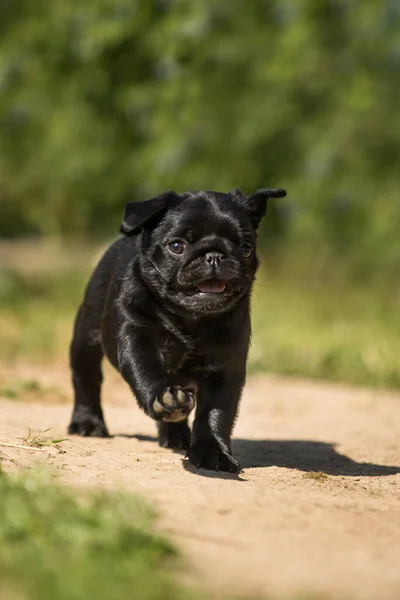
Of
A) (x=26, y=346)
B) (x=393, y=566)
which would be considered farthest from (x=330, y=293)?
(x=393, y=566)

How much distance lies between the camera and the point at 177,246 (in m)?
5.47

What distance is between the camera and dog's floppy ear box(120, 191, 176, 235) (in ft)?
18.2

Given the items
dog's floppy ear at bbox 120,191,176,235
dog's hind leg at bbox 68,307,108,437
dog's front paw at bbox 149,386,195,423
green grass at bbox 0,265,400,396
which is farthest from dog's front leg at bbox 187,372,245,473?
green grass at bbox 0,265,400,396

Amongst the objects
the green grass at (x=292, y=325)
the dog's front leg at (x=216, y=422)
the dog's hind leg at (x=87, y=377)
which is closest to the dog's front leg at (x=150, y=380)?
the dog's front leg at (x=216, y=422)

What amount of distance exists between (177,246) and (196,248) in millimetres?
169

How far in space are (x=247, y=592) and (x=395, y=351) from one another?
9.35m

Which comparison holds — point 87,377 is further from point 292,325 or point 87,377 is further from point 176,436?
point 292,325

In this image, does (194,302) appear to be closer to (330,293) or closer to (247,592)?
(247,592)

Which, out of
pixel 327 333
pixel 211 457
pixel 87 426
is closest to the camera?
pixel 211 457

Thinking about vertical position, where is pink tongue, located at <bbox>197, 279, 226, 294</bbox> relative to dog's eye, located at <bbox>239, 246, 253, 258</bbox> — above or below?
below

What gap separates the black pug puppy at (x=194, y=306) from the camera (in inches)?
207

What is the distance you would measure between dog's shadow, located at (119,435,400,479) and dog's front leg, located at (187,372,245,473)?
107mm

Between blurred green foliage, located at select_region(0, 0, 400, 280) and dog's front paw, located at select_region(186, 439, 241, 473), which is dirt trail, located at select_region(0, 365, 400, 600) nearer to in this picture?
dog's front paw, located at select_region(186, 439, 241, 473)

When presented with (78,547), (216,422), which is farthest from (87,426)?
(78,547)
